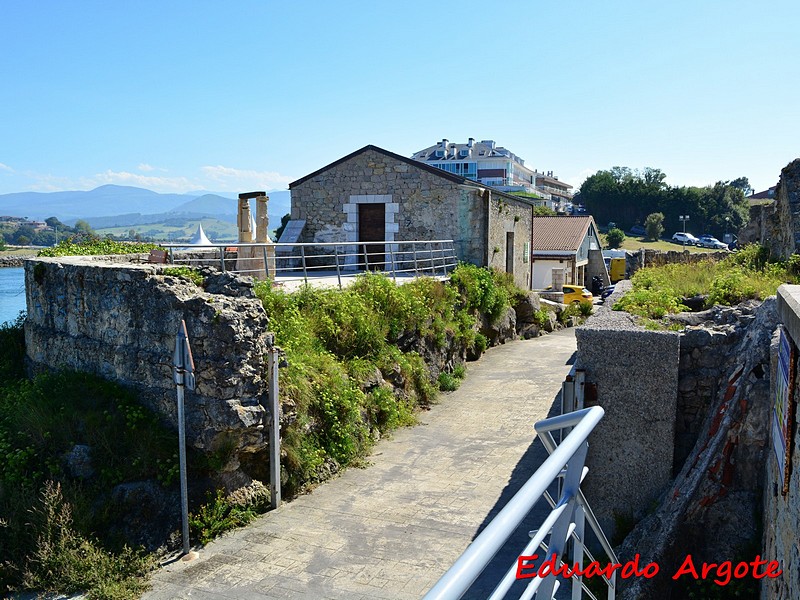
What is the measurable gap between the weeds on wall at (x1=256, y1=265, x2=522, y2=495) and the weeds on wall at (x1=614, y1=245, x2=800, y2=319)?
4546 millimetres

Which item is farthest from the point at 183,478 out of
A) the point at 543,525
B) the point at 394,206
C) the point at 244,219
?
the point at 394,206

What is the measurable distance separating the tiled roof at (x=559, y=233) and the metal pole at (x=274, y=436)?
27.9 meters

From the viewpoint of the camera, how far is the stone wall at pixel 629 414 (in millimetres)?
6191

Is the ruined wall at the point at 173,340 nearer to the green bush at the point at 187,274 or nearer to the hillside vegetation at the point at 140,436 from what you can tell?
the green bush at the point at 187,274

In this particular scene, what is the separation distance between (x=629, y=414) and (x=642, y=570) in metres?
1.95

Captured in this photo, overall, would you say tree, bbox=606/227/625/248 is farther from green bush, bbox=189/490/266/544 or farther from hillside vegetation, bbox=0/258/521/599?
green bush, bbox=189/490/266/544

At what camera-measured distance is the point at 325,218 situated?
21.3 m

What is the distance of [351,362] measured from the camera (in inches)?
451

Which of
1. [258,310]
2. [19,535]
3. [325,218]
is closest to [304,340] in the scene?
[258,310]

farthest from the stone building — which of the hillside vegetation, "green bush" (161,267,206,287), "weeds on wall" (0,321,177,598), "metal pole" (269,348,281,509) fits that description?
"weeds on wall" (0,321,177,598)

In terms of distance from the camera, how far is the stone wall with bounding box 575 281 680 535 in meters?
6.19

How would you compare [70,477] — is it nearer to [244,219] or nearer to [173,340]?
[173,340]

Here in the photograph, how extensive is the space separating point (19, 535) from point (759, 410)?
7.35 meters

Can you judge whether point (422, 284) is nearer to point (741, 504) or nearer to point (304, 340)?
point (304, 340)
